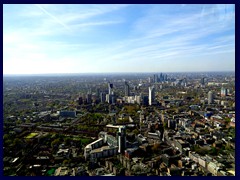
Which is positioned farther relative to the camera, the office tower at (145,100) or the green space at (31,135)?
the office tower at (145,100)

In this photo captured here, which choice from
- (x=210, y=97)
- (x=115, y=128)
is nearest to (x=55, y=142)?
(x=115, y=128)

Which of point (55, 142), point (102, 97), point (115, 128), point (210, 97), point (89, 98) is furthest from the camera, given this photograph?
point (102, 97)

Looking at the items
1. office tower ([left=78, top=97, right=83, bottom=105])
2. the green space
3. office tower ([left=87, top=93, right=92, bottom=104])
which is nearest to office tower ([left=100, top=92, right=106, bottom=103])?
office tower ([left=87, top=93, right=92, bottom=104])

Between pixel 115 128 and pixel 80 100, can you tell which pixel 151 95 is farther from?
pixel 115 128

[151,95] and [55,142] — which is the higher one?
[151,95]

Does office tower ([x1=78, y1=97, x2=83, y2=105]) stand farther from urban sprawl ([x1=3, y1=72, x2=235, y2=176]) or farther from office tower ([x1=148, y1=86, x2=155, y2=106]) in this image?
office tower ([x1=148, y1=86, x2=155, y2=106])

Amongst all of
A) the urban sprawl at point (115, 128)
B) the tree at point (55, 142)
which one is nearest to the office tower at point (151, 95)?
the urban sprawl at point (115, 128)

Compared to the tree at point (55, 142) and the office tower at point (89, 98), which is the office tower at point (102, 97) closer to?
the office tower at point (89, 98)

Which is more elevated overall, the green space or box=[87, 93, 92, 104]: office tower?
box=[87, 93, 92, 104]: office tower

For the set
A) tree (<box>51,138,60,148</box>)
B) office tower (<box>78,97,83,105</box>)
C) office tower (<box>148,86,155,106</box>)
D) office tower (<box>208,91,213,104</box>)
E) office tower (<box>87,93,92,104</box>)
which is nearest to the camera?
tree (<box>51,138,60,148</box>)
